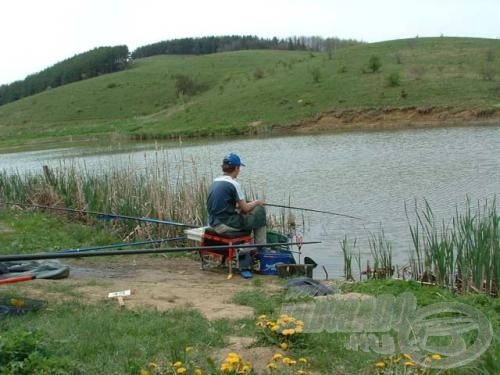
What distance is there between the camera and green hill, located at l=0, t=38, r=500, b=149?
122 ft

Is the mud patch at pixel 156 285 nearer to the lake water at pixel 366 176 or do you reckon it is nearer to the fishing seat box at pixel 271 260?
the fishing seat box at pixel 271 260

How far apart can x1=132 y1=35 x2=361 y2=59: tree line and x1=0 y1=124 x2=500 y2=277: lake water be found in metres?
85.9

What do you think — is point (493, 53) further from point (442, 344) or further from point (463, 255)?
point (442, 344)

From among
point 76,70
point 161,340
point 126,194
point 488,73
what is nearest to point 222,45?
point 76,70

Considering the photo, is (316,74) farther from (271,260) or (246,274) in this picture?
(246,274)

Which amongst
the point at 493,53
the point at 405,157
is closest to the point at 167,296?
the point at 405,157

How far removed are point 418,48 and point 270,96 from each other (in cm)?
1339

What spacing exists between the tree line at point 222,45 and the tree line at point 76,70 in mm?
13879

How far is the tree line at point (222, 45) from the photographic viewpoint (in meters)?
114

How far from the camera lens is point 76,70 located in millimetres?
100812

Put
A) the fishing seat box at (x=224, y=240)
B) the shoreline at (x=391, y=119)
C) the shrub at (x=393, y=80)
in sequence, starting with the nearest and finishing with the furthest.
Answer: the fishing seat box at (x=224, y=240), the shoreline at (x=391, y=119), the shrub at (x=393, y=80)

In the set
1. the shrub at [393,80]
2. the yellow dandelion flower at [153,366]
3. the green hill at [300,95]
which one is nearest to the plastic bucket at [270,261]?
the yellow dandelion flower at [153,366]

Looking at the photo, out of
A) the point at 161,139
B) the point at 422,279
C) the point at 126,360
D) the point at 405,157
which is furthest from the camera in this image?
the point at 161,139

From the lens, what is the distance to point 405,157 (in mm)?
21062
